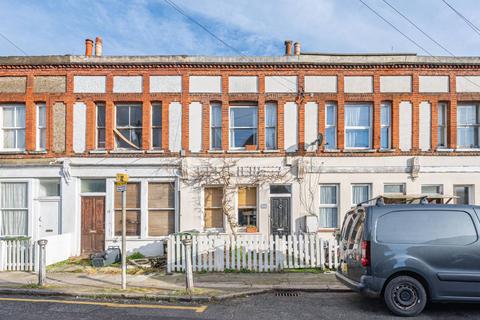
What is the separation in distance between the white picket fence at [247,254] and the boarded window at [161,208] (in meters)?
3.04

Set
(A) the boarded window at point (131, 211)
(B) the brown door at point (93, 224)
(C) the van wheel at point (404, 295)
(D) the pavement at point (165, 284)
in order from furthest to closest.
A: (A) the boarded window at point (131, 211), (B) the brown door at point (93, 224), (D) the pavement at point (165, 284), (C) the van wheel at point (404, 295)

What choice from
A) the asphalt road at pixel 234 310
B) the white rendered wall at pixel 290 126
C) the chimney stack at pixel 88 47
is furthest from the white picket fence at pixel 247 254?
the chimney stack at pixel 88 47

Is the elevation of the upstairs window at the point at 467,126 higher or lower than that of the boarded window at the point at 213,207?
higher

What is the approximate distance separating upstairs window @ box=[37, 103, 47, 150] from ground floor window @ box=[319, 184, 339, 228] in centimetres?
1080

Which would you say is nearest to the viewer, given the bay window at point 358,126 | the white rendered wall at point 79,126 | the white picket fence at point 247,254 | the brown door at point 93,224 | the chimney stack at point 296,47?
the white picket fence at point 247,254

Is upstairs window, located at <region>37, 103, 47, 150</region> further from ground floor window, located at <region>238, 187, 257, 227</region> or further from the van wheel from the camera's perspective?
the van wheel

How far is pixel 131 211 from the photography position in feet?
44.9

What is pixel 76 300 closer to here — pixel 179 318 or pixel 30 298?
pixel 30 298

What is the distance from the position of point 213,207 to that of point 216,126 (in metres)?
3.11

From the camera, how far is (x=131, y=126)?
1398 cm

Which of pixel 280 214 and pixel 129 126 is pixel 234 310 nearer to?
pixel 280 214

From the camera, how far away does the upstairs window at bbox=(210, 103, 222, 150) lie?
45.8ft

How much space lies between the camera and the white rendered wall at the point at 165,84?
1380 cm

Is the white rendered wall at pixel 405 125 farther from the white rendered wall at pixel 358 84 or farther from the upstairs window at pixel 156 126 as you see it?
the upstairs window at pixel 156 126
